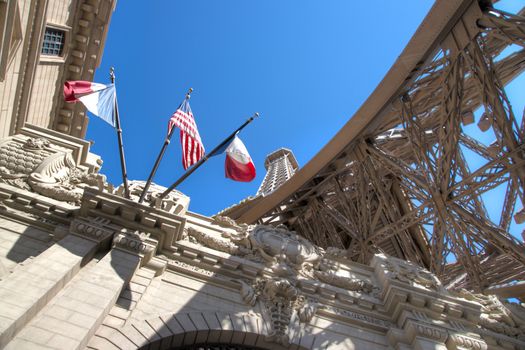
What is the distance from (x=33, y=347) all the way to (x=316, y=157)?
2141 centimetres

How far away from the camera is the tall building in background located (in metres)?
15.4

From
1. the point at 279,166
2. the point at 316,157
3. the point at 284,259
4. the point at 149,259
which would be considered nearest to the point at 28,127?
the point at 149,259

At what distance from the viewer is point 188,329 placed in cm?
1035

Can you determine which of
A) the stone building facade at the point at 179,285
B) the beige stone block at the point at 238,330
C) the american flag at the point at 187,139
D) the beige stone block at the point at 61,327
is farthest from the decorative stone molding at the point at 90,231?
the beige stone block at the point at 238,330

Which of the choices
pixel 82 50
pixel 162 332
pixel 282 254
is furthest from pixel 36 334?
pixel 82 50

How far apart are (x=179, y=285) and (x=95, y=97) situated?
20.1 ft

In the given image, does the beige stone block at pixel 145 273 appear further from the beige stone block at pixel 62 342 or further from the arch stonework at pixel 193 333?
the beige stone block at pixel 62 342

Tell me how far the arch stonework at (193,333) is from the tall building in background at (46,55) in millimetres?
8782

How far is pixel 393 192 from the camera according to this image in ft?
99.6

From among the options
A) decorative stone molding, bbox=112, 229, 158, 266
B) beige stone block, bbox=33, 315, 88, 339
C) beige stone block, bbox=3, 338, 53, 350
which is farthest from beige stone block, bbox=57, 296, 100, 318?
decorative stone molding, bbox=112, 229, 158, 266

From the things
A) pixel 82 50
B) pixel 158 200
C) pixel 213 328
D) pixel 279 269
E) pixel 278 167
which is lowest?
pixel 278 167

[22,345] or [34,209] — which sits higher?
[34,209]

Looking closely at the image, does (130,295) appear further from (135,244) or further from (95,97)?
(95,97)

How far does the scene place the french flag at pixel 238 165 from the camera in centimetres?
1466
